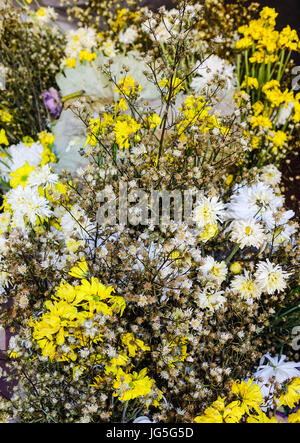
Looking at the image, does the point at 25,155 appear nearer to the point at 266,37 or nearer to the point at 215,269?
the point at 215,269

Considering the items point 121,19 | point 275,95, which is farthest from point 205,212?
point 121,19

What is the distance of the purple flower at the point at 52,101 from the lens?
126 centimetres

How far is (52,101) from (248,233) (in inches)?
37.0

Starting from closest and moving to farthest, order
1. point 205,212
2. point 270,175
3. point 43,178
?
1. point 205,212
2. point 43,178
3. point 270,175

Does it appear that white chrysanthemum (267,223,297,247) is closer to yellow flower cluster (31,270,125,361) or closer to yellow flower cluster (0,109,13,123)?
yellow flower cluster (31,270,125,361)

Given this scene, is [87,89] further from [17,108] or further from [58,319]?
[58,319]

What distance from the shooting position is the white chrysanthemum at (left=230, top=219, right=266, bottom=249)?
0.69 metres

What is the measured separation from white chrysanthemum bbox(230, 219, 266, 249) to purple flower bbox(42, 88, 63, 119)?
899 millimetres

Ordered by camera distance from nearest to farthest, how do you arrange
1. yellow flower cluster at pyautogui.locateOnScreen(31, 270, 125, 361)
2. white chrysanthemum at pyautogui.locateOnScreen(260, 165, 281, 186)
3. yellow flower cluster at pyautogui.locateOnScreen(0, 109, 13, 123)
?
yellow flower cluster at pyautogui.locateOnScreen(31, 270, 125, 361)
white chrysanthemum at pyautogui.locateOnScreen(260, 165, 281, 186)
yellow flower cluster at pyautogui.locateOnScreen(0, 109, 13, 123)

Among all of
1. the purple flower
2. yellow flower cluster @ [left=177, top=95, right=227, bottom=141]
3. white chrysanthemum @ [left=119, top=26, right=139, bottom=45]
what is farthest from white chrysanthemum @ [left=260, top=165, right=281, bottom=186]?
the purple flower

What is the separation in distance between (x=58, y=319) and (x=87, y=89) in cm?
87

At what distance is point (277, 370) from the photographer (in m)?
0.77

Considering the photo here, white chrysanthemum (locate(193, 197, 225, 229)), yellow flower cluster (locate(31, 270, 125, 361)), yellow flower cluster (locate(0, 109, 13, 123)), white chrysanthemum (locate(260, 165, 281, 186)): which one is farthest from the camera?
yellow flower cluster (locate(0, 109, 13, 123))

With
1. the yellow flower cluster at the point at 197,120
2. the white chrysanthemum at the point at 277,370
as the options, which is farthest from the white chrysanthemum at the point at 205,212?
the white chrysanthemum at the point at 277,370
